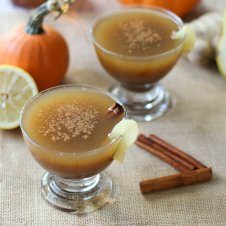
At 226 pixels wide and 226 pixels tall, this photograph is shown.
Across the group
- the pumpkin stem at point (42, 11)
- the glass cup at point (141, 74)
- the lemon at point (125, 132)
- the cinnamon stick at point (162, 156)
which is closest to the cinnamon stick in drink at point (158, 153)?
the cinnamon stick at point (162, 156)

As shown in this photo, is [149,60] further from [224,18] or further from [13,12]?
[13,12]

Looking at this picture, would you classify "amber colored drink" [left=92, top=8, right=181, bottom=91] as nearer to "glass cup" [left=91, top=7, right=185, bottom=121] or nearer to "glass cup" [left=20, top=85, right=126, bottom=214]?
"glass cup" [left=91, top=7, right=185, bottom=121]

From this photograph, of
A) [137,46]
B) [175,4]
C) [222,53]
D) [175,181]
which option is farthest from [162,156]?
[175,4]

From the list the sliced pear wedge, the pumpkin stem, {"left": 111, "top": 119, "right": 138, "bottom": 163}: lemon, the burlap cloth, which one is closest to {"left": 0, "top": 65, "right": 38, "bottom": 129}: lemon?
the burlap cloth

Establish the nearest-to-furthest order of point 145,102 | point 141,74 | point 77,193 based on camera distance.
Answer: point 77,193, point 141,74, point 145,102

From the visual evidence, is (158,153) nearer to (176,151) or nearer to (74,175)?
(176,151)

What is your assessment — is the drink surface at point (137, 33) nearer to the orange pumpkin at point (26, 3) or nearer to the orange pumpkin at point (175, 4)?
the orange pumpkin at point (175, 4)
